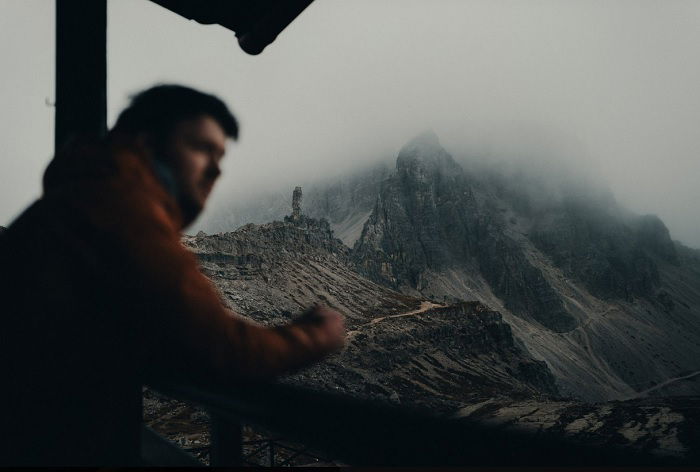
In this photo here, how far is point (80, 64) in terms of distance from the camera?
3205 millimetres

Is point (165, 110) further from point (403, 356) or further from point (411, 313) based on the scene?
point (411, 313)

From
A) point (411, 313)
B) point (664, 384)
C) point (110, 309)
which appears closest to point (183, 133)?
point (110, 309)

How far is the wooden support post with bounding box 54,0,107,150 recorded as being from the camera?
3176 millimetres

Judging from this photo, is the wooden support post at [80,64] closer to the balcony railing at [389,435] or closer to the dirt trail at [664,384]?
Result: the balcony railing at [389,435]

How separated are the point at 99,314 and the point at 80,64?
96.8 inches

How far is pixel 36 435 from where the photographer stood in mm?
1607

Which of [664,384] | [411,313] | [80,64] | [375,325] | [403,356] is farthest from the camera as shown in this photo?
[664,384]

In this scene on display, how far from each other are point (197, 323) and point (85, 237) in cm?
44

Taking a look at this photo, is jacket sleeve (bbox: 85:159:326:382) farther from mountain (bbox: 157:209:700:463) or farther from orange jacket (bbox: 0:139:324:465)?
mountain (bbox: 157:209:700:463)

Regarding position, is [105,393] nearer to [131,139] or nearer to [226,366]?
[226,366]

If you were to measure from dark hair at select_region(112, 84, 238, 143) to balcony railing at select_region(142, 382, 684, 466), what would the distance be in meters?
1.04

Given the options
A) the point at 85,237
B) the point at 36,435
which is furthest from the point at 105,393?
the point at 85,237

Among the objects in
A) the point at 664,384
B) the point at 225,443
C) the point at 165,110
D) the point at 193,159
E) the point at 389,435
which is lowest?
the point at 664,384

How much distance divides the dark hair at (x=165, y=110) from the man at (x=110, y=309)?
0.01 metres
